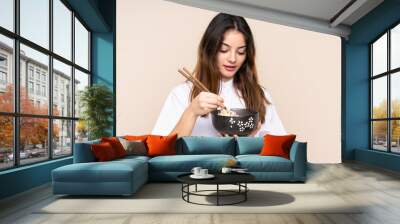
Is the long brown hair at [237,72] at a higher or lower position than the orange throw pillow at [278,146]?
higher

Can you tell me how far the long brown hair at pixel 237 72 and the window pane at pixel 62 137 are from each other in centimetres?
225

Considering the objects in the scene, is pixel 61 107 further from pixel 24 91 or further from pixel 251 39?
pixel 251 39

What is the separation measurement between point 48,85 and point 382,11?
6606 millimetres

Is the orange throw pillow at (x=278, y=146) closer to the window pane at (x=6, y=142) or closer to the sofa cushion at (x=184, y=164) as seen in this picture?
the sofa cushion at (x=184, y=164)

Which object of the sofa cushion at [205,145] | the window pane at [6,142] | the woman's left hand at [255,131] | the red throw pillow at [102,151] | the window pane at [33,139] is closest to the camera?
the window pane at [6,142]

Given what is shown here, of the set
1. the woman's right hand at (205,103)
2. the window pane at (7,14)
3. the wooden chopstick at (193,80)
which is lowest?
the woman's right hand at (205,103)

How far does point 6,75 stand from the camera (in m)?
4.69

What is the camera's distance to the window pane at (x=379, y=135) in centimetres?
820

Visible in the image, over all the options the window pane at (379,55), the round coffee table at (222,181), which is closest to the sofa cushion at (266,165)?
the round coffee table at (222,181)

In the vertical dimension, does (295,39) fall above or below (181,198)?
above

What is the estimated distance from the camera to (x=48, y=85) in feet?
19.5

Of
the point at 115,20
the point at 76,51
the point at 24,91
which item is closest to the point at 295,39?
the point at 115,20

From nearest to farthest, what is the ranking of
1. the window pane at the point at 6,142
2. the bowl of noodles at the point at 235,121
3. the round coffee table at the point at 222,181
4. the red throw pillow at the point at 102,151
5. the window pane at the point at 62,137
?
the round coffee table at the point at 222,181
the window pane at the point at 6,142
the red throw pillow at the point at 102,151
the window pane at the point at 62,137
the bowl of noodles at the point at 235,121

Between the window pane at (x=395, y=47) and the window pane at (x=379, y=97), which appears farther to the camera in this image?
the window pane at (x=379, y=97)
